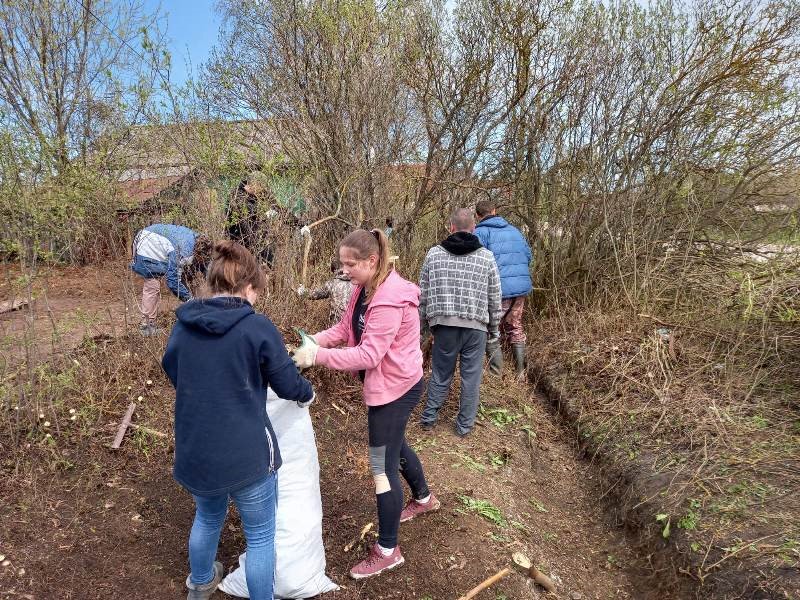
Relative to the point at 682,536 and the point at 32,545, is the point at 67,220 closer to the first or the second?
the point at 32,545

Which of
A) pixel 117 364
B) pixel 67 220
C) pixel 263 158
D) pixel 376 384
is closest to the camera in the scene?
pixel 376 384

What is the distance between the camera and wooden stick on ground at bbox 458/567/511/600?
2.39 m

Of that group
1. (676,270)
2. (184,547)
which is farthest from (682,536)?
(676,270)

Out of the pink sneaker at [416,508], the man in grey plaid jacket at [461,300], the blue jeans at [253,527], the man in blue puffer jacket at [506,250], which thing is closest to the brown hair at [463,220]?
the man in grey plaid jacket at [461,300]

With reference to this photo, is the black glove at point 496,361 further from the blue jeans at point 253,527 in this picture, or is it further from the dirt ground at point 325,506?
the blue jeans at point 253,527

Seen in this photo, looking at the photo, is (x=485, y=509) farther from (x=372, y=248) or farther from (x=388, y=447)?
(x=372, y=248)

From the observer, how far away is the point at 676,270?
574cm

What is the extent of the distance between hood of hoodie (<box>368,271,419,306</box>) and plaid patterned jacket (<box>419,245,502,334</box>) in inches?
56.1

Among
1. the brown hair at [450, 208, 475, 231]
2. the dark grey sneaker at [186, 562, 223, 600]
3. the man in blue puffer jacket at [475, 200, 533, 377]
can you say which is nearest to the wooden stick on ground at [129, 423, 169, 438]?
the dark grey sneaker at [186, 562, 223, 600]

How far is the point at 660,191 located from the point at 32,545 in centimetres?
669

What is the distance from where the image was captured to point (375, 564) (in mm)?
2463

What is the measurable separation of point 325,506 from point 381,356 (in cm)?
136

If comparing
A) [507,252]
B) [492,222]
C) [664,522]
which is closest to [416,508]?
[664,522]

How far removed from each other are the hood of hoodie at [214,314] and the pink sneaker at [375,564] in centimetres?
146
